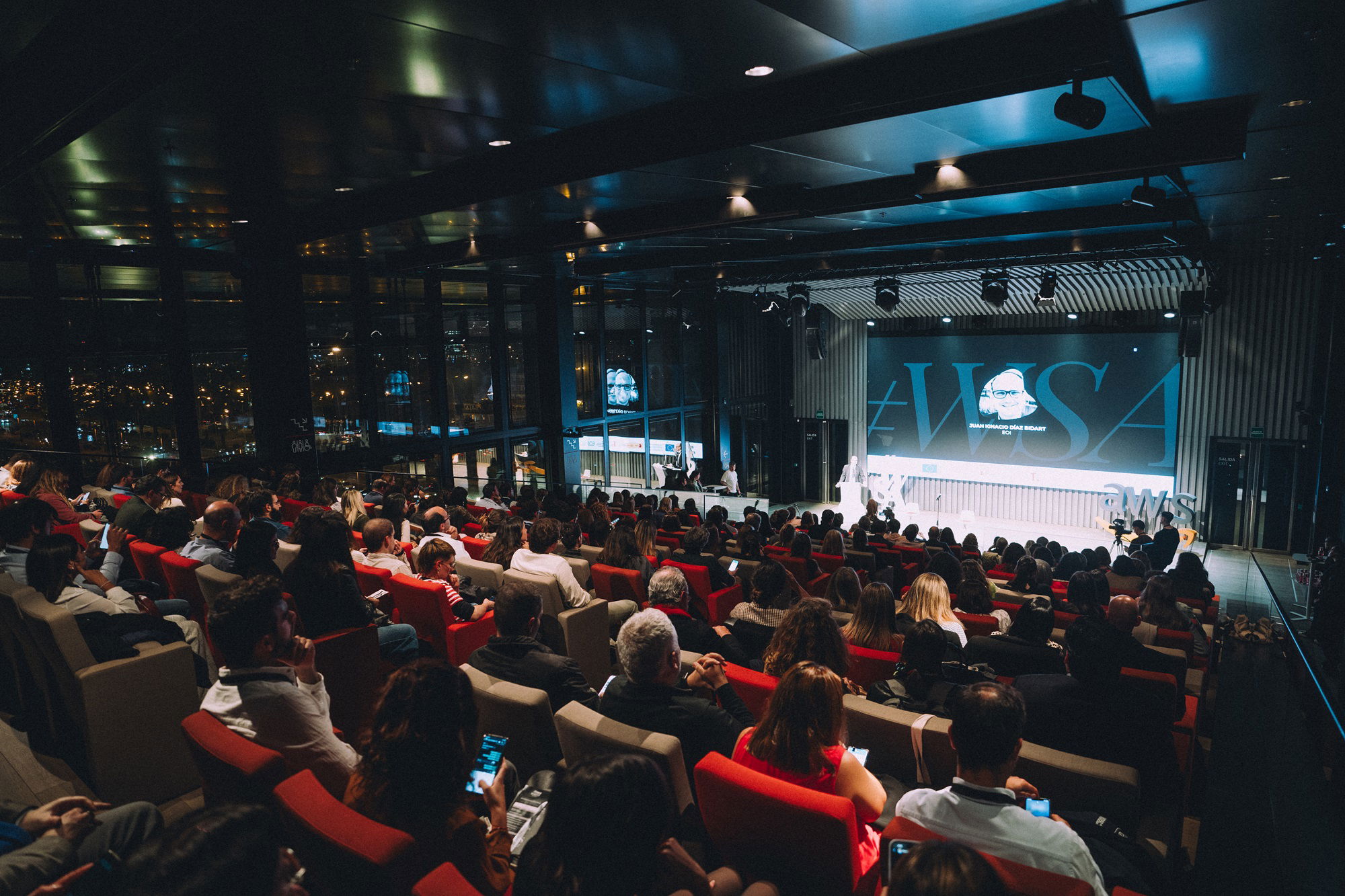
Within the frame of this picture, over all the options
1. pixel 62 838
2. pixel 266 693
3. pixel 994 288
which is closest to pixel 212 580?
pixel 266 693

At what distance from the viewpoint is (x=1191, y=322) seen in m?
12.1

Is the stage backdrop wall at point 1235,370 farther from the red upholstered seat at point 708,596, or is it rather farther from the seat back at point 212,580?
the seat back at point 212,580

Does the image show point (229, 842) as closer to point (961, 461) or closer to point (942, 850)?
point (942, 850)

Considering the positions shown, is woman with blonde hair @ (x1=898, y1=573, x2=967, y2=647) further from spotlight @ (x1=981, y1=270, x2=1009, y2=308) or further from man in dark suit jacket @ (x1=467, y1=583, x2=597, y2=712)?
spotlight @ (x1=981, y1=270, x2=1009, y2=308)

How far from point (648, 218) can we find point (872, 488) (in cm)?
1001

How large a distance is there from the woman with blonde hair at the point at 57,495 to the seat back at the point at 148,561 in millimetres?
1665

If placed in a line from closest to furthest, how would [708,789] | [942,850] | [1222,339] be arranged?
[942,850], [708,789], [1222,339]

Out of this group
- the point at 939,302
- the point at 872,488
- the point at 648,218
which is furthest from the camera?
the point at 872,488

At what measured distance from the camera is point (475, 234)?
9781 millimetres

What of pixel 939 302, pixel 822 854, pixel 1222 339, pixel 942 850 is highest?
pixel 939 302

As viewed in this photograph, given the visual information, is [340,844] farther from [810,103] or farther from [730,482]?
[730,482]

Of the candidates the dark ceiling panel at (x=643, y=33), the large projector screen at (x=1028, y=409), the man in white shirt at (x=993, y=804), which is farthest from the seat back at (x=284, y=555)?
the large projector screen at (x=1028, y=409)

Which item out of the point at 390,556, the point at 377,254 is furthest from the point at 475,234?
the point at 390,556

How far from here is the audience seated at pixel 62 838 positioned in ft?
5.82
